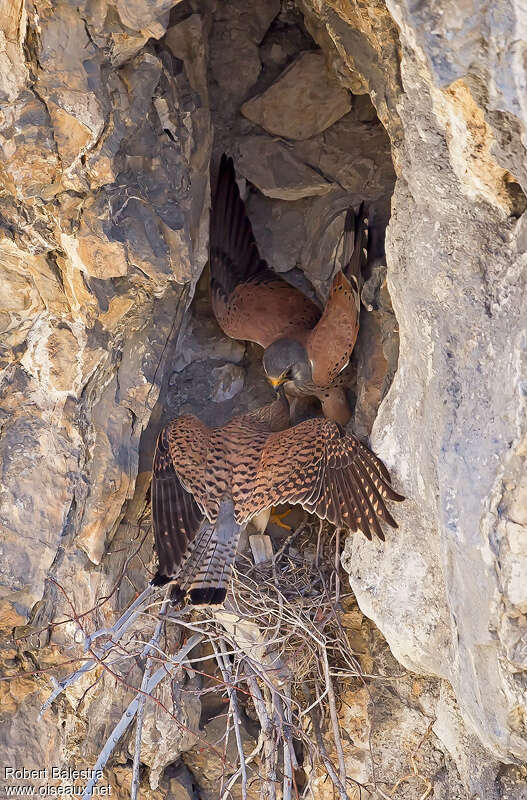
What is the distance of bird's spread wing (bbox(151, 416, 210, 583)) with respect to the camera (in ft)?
8.93

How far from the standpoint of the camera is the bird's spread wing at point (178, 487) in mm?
2721

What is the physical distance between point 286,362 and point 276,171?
2.31ft

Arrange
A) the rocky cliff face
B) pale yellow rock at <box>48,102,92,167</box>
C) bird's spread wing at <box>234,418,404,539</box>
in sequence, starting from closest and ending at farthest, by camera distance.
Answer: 1. the rocky cliff face
2. pale yellow rock at <box>48,102,92,167</box>
3. bird's spread wing at <box>234,418,404,539</box>

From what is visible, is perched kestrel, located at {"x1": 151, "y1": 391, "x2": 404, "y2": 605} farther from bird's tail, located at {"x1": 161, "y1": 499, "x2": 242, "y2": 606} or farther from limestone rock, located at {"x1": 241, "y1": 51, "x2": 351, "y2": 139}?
limestone rock, located at {"x1": 241, "y1": 51, "x2": 351, "y2": 139}

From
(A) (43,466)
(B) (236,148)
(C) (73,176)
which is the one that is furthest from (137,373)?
(B) (236,148)

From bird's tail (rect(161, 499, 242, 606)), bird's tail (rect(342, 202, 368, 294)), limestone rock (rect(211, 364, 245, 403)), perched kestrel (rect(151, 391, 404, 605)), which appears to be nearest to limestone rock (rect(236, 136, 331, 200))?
bird's tail (rect(342, 202, 368, 294))

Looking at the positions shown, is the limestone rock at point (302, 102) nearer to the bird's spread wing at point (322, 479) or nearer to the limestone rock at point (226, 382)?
the limestone rock at point (226, 382)

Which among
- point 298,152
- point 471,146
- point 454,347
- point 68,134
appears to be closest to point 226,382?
point 298,152

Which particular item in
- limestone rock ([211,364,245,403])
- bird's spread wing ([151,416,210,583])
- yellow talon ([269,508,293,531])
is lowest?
yellow talon ([269,508,293,531])

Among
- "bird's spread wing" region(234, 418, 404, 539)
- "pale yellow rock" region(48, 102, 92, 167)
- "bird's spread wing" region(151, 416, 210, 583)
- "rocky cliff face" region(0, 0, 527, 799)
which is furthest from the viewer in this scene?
"bird's spread wing" region(151, 416, 210, 583)

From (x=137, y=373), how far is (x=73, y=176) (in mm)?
721

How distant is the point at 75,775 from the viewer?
2.73m

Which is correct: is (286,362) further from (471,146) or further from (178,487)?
(471,146)

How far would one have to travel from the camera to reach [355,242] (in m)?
2.64
